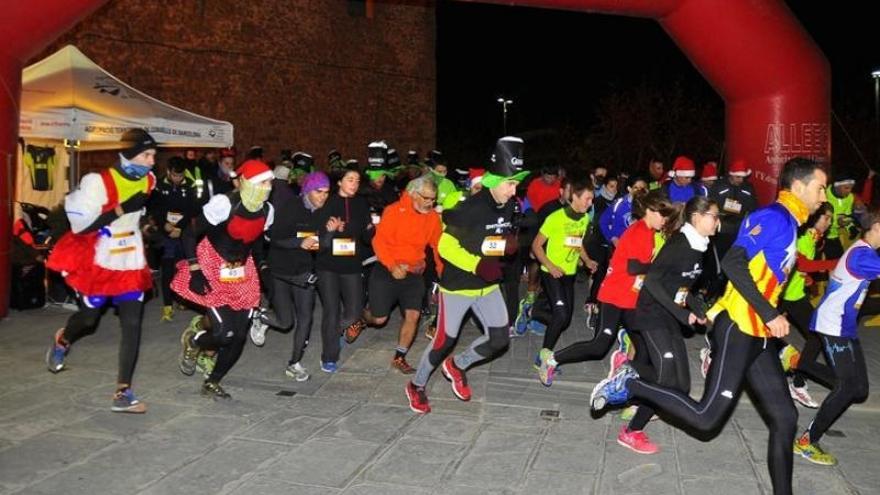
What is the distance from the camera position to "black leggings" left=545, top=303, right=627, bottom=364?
257 inches

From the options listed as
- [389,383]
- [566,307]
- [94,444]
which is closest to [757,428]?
[566,307]

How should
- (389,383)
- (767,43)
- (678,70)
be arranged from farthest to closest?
(678,70) → (767,43) → (389,383)

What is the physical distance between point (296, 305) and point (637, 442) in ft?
10.6

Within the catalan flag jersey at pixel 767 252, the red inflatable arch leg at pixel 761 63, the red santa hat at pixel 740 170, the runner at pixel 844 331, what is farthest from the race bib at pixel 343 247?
the red santa hat at pixel 740 170

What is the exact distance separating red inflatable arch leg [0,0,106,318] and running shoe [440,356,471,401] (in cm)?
565

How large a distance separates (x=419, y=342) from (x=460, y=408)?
2529mm

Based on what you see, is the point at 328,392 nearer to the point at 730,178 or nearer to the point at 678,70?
the point at 730,178

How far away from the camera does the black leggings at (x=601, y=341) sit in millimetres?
6520

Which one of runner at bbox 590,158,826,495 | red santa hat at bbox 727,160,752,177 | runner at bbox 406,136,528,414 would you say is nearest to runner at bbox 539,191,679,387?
runner at bbox 406,136,528,414

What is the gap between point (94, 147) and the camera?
44.9ft

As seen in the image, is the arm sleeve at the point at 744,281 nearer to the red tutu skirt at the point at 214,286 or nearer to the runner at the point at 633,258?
the runner at the point at 633,258

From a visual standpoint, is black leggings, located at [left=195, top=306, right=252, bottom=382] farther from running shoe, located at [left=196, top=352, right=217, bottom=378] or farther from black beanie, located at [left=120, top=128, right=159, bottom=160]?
black beanie, located at [left=120, top=128, right=159, bottom=160]

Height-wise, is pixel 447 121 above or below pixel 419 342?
above

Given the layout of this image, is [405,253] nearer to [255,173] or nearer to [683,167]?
[255,173]
